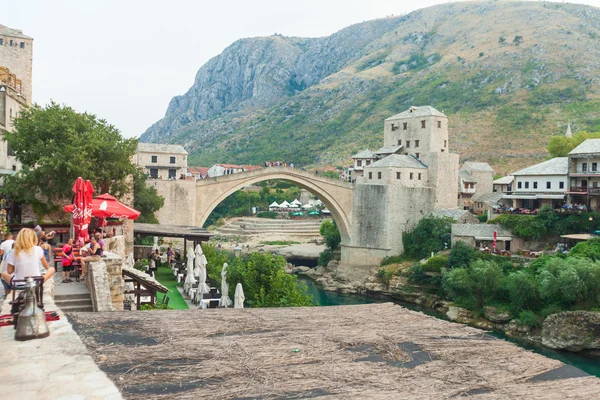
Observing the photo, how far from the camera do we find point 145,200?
29.8 m

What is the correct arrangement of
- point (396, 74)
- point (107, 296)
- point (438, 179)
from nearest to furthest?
point (107, 296) < point (438, 179) < point (396, 74)

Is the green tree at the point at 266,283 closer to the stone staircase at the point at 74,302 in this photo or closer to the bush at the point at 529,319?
the bush at the point at 529,319

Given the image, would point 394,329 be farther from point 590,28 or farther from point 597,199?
point 590,28

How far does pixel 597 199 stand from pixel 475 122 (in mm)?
39550

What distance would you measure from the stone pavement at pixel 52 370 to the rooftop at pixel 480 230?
3173 centimetres

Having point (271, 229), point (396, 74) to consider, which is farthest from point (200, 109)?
point (271, 229)

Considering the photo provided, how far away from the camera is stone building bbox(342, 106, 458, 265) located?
3909 cm

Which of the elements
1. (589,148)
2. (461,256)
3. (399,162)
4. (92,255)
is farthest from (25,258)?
(589,148)

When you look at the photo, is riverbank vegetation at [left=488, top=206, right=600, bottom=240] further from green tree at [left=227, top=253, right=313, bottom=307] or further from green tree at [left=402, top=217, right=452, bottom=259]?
green tree at [left=227, top=253, right=313, bottom=307]

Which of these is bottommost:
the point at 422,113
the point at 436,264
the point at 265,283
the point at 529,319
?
the point at 529,319

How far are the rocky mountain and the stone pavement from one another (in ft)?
197

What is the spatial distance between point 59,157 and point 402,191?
25712 millimetres

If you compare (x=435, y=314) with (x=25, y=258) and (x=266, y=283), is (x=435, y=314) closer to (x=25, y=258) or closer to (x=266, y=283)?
(x=266, y=283)

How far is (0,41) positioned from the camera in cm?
3006
